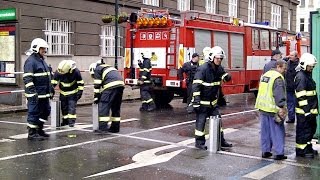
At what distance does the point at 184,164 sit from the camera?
7.84m

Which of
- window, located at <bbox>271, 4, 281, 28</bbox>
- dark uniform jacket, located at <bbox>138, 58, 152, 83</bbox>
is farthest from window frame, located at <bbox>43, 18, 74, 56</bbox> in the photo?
window, located at <bbox>271, 4, 281, 28</bbox>

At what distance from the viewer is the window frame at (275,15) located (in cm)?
4250

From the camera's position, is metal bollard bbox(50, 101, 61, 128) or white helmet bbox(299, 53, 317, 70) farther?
metal bollard bbox(50, 101, 61, 128)

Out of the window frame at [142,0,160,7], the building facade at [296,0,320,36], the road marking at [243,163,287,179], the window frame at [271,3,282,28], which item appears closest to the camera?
the road marking at [243,163,287,179]

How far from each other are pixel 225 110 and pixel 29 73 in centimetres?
727

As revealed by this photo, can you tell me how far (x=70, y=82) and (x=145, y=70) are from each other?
3535 millimetres

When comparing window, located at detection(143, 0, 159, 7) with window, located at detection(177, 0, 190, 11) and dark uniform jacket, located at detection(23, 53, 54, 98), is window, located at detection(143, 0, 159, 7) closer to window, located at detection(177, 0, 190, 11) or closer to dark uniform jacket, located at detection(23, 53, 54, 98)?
window, located at detection(177, 0, 190, 11)

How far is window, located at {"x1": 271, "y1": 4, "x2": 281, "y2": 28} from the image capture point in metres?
42.5

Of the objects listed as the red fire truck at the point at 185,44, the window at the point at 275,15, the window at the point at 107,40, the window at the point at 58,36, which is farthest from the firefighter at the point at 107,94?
the window at the point at 275,15

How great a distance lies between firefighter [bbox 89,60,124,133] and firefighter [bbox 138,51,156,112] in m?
3.80

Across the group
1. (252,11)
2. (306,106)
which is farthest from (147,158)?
(252,11)

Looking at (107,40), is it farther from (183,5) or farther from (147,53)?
(147,53)

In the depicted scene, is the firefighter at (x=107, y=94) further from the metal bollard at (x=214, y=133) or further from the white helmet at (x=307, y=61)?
the white helmet at (x=307, y=61)

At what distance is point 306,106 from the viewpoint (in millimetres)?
8414
